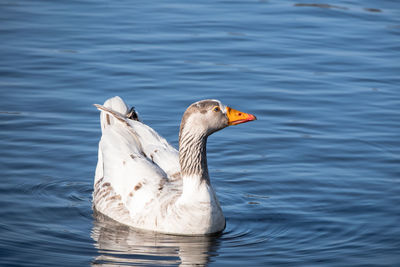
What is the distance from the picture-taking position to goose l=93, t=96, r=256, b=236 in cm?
971

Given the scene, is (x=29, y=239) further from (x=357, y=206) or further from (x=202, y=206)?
(x=357, y=206)

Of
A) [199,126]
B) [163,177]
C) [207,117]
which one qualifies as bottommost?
[163,177]

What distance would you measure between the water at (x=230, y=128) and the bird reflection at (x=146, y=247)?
0.03 metres

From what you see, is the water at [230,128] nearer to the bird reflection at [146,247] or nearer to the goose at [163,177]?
the bird reflection at [146,247]

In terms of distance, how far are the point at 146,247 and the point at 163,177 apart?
132cm

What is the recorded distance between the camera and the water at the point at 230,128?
9578 mm

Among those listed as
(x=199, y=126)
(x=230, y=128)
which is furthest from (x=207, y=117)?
(x=230, y=128)

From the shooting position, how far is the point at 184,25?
63.8 ft

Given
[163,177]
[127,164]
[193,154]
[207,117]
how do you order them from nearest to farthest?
1. [207,117]
2. [193,154]
3. [163,177]
4. [127,164]

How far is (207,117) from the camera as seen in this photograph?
31.6 ft

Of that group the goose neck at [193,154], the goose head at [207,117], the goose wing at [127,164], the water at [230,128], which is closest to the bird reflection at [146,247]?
the water at [230,128]

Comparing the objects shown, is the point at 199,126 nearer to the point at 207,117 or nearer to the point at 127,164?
the point at 207,117

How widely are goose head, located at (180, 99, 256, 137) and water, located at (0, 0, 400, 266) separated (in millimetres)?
1453

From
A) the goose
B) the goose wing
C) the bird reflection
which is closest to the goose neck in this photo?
the goose
